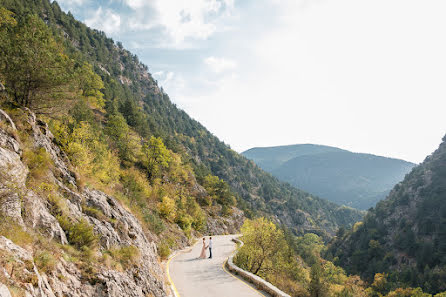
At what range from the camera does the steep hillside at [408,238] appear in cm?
8255

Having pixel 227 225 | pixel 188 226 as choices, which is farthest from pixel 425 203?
pixel 188 226

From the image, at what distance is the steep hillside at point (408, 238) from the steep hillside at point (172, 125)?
41399 mm

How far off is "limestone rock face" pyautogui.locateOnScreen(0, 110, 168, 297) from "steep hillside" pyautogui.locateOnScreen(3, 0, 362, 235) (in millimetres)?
44875

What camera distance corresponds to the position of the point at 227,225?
56500 mm

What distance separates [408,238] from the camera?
97.2m

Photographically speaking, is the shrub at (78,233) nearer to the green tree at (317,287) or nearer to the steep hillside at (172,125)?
the green tree at (317,287)

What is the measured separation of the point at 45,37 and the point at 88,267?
14955 millimetres

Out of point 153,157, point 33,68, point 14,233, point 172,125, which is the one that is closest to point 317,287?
point 14,233

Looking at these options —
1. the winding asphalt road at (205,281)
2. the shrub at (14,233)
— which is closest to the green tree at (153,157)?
the winding asphalt road at (205,281)

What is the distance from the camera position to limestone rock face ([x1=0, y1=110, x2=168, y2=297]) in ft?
17.5

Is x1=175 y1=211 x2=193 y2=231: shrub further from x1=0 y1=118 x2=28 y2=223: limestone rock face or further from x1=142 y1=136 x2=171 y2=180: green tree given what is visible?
x1=0 y1=118 x2=28 y2=223: limestone rock face

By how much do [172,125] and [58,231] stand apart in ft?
376

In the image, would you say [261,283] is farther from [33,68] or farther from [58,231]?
A: [33,68]

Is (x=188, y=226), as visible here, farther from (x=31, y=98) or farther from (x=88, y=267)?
(x=88, y=267)
